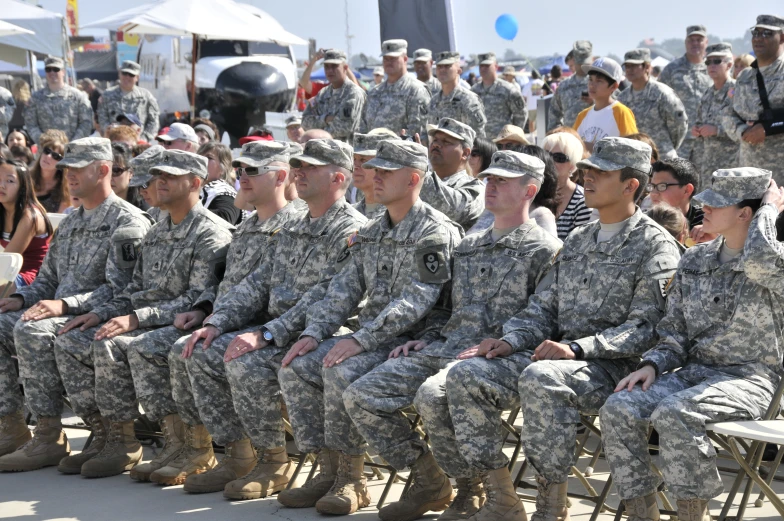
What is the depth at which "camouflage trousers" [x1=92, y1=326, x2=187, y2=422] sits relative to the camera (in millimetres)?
6008

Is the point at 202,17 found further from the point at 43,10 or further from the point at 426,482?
the point at 426,482

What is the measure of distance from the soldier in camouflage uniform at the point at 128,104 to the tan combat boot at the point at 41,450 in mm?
8302

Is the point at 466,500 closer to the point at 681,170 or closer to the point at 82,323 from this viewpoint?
the point at 681,170

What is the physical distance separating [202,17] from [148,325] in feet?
33.1

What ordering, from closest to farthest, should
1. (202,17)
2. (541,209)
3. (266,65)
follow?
(541,209), (202,17), (266,65)

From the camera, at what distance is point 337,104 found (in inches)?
459

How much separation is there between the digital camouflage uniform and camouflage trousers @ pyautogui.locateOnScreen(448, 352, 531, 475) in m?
0.16

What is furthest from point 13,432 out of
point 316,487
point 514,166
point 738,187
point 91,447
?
point 738,187

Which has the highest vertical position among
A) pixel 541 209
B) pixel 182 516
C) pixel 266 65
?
pixel 266 65

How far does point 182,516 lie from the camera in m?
5.36

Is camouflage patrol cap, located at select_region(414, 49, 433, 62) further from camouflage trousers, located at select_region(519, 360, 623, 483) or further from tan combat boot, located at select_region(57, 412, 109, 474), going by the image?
camouflage trousers, located at select_region(519, 360, 623, 483)

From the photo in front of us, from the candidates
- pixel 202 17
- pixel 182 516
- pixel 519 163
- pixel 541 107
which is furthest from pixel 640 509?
pixel 202 17

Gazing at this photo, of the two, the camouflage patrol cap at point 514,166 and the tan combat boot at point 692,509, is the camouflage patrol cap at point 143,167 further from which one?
the tan combat boot at point 692,509

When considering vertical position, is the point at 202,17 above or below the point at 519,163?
above
